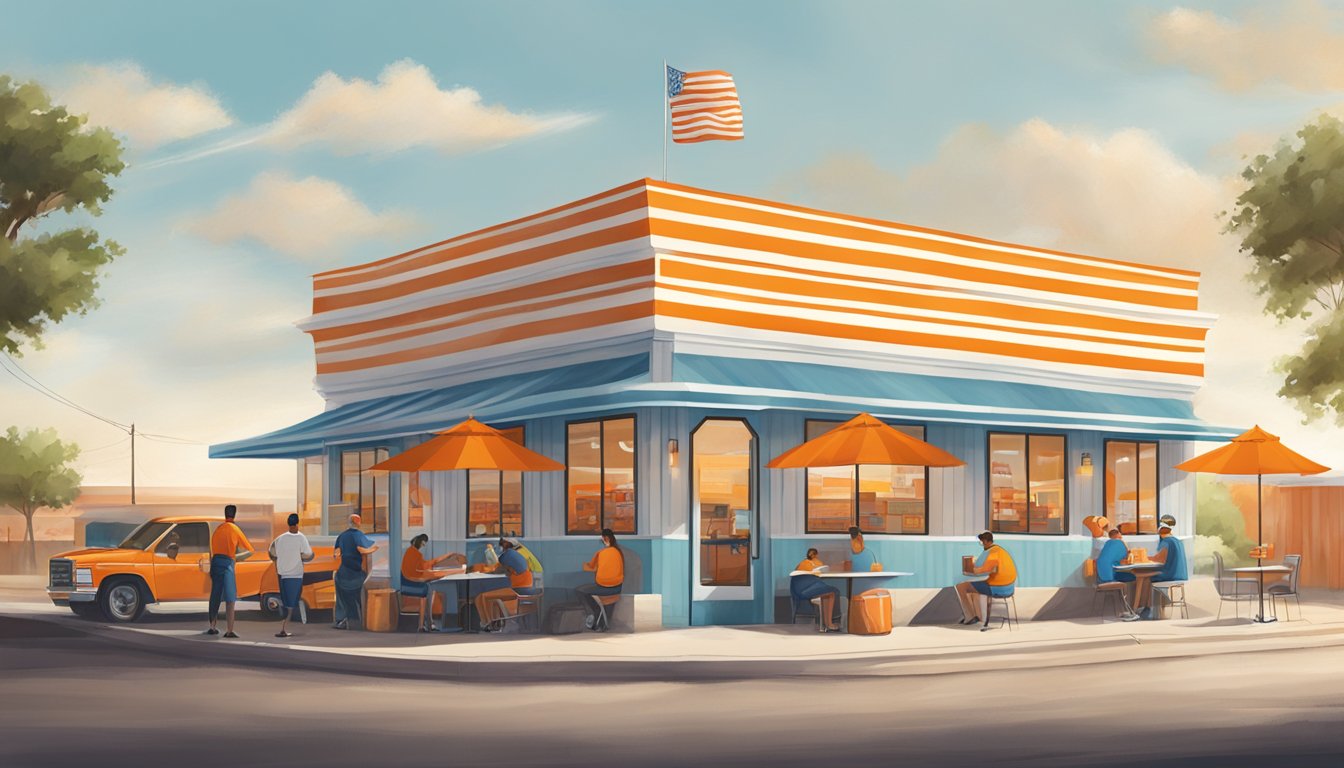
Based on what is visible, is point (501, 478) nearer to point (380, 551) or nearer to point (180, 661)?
point (380, 551)

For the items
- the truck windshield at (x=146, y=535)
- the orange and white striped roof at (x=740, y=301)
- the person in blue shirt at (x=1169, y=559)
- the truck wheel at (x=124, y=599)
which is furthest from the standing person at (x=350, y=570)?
the person in blue shirt at (x=1169, y=559)

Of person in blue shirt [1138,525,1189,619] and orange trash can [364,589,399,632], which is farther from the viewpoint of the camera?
person in blue shirt [1138,525,1189,619]

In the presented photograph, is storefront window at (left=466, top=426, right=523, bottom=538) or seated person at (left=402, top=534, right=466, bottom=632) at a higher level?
storefront window at (left=466, top=426, right=523, bottom=538)

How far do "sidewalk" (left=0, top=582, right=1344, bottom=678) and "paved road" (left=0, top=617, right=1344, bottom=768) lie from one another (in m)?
0.73

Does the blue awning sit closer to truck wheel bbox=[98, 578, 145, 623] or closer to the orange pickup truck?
the orange pickup truck

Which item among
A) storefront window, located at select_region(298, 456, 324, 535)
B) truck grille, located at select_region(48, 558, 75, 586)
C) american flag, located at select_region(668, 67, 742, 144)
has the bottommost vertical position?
truck grille, located at select_region(48, 558, 75, 586)

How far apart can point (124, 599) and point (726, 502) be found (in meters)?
10.3

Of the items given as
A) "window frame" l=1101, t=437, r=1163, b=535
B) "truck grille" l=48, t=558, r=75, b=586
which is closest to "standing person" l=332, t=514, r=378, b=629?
"truck grille" l=48, t=558, r=75, b=586

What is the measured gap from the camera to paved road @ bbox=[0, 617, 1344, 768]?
1259cm

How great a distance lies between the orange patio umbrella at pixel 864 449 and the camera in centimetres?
2348

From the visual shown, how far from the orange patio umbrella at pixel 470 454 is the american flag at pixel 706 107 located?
23.6 ft

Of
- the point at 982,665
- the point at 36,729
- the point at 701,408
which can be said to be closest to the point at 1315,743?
the point at 982,665

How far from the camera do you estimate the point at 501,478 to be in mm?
27266

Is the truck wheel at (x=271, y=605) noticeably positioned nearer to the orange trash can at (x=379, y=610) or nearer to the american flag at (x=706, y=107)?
the orange trash can at (x=379, y=610)
